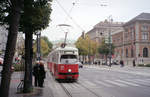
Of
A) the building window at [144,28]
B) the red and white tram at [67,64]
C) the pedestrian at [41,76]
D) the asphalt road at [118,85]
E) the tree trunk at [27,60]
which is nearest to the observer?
the tree trunk at [27,60]

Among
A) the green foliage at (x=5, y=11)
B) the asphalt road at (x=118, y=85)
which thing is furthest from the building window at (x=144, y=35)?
the green foliage at (x=5, y=11)

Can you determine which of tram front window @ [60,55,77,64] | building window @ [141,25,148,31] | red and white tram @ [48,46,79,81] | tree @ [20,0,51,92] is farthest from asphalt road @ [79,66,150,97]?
building window @ [141,25,148,31]

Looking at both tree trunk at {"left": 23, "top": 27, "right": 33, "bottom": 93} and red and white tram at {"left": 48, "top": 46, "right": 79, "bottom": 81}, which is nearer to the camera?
tree trunk at {"left": 23, "top": 27, "right": 33, "bottom": 93}

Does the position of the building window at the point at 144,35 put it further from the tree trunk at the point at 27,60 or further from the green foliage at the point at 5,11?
the green foliage at the point at 5,11

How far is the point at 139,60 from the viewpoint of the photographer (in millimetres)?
72812

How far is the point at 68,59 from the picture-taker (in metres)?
18.1

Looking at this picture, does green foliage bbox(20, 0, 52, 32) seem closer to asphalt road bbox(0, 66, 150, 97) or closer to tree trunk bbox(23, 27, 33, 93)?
tree trunk bbox(23, 27, 33, 93)

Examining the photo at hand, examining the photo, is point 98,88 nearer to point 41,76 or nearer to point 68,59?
point 41,76

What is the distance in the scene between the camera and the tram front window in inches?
706

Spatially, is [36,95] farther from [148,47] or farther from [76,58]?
[148,47]

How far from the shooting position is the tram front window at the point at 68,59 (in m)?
17.9

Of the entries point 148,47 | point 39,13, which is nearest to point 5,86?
point 39,13

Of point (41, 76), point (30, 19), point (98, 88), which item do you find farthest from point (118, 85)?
point (30, 19)

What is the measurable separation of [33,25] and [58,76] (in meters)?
7.66
